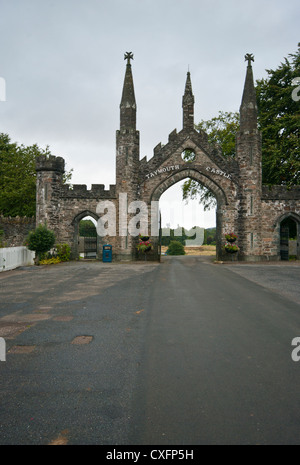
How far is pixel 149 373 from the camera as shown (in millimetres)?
3836

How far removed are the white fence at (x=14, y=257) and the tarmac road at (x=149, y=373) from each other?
7949mm

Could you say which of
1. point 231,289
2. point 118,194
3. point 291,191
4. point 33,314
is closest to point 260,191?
point 291,191

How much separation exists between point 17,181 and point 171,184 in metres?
17.7

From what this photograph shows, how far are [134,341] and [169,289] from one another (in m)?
5.05

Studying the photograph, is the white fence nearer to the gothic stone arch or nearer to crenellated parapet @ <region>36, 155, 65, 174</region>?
crenellated parapet @ <region>36, 155, 65, 174</region>

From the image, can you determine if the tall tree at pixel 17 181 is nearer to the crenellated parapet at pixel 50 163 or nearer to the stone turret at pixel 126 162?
the crenellated parapet at pixel 50 163

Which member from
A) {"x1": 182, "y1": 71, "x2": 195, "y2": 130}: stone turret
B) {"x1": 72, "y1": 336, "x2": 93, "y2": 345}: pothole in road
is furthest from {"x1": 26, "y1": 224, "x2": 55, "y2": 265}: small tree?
{"x1": 72, "y1": 336, "x2": 93, "y2": 345}: pothole in road

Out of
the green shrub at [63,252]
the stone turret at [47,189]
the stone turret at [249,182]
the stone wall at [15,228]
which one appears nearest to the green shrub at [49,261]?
the green shrub at [63,252]

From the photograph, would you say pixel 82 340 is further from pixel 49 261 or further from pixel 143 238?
pixel 143 238

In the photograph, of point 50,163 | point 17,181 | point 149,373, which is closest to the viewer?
point 149,373

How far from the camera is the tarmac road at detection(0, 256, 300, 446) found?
272 centimetres

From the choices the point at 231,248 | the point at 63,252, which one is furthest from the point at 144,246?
the point at 231,248

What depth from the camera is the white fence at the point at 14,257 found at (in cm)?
1496

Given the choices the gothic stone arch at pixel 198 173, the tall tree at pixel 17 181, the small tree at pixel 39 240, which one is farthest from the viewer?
the tall tree at pixel 17 181
